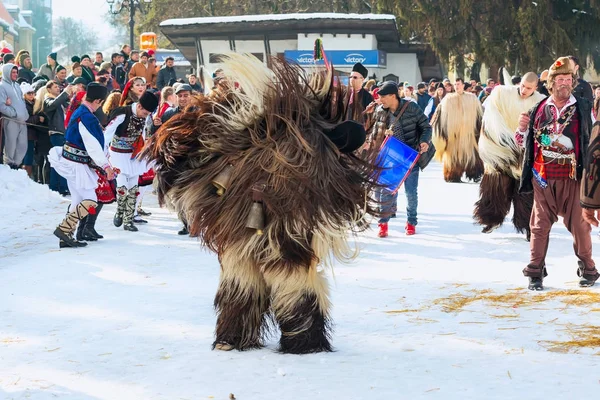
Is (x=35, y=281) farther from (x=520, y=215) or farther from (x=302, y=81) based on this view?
(x=520, y=215)

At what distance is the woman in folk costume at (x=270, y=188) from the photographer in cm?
525

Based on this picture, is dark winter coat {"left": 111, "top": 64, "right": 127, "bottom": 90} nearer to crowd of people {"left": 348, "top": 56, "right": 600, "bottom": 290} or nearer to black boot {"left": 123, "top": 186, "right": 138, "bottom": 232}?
crowd of people {"left": 348, "top": 56, "right": 600, "bottom": 290}

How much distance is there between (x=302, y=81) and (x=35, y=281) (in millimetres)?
4091

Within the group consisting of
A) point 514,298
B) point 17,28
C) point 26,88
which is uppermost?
point 17,28

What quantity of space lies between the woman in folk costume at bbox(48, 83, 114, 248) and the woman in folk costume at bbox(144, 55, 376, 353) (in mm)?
4549

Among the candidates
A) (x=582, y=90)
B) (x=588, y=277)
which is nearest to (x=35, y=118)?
(x=582, y=90)

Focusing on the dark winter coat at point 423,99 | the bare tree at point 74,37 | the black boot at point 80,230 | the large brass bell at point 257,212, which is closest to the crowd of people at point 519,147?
the large brass bell at point 257,212

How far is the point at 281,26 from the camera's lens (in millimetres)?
29734

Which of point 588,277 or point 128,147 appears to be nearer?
point 588,277

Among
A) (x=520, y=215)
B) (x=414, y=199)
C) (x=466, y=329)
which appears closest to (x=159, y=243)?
(x=414, y=199)

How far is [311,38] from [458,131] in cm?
1426

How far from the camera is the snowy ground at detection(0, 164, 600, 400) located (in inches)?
194

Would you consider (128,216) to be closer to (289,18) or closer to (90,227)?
(90,227)

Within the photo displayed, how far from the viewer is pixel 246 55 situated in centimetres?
544
